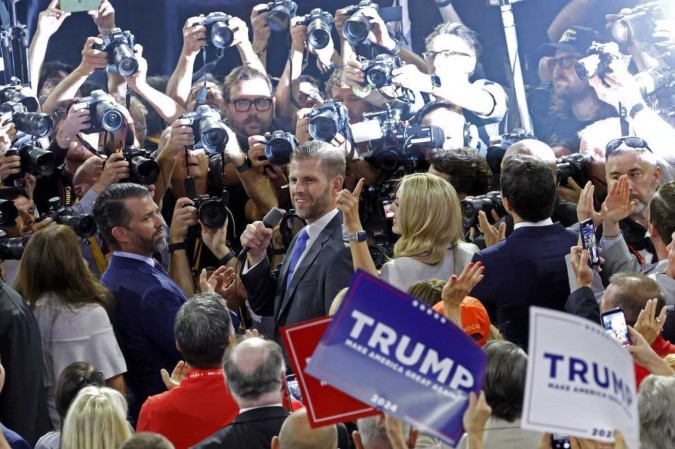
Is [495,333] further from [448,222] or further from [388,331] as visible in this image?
[388,331]

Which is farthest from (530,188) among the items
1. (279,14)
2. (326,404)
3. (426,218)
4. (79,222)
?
(279,14)

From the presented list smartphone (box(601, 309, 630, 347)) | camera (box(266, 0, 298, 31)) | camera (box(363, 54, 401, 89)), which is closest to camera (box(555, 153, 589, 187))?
camera (box(363, 54, 401, 89))

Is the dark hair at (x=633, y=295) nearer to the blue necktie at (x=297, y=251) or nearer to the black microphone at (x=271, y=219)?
the blue necktie at (x=297, y=251)

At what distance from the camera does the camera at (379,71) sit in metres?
7.52

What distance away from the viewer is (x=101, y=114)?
7094 mm

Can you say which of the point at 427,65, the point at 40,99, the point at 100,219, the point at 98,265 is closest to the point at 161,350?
the point at 100,219

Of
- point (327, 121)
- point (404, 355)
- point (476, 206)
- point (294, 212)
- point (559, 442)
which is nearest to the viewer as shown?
point (404, 355)

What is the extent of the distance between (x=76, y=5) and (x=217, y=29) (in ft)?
2.51

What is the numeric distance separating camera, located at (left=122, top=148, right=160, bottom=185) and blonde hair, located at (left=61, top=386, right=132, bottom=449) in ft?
9.37

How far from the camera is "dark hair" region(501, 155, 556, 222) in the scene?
5285mm

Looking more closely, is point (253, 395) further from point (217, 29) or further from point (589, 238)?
point (217, 29)

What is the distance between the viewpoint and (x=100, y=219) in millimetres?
5797

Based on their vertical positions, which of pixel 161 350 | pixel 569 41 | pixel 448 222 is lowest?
pixel 161 350

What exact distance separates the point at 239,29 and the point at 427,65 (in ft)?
3.49
